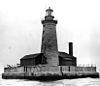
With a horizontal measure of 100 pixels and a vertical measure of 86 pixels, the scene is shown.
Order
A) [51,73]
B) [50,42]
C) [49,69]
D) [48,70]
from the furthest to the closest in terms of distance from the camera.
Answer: [50,42], [49,69], [48,70], [51,73]

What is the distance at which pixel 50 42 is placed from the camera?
43.3 metres

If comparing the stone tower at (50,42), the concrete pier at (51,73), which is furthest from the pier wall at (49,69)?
the stone tower at (50,42)

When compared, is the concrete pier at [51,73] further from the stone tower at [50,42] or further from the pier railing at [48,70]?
the stone tower at [50,42]

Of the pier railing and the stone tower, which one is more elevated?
the stone tower

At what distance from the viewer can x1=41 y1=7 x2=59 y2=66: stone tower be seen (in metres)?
43.3

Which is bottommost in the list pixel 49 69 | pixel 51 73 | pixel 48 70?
pixel 51 73

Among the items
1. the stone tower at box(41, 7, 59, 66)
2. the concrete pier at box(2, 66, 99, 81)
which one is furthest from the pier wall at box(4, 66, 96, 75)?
the stone tower at box(41, 7, 59, 66)

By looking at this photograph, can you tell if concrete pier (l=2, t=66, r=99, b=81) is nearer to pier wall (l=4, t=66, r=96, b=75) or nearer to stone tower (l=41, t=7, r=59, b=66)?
pier wall (l=4, t=66, r=96, b=75)

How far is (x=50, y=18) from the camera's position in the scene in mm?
44406

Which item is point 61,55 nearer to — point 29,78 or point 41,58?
point 41,58

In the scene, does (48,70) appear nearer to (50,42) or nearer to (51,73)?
(51,73)

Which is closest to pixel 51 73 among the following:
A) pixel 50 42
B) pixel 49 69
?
pixel 49 69

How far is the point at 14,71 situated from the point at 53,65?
8.58 m

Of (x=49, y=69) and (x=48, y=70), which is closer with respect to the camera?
(x=48, y=70)
